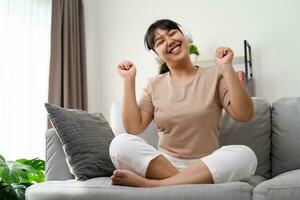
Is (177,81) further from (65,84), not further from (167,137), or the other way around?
(65,84)

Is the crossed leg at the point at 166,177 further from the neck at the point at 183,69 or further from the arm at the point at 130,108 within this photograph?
the neck at the point at 183,69

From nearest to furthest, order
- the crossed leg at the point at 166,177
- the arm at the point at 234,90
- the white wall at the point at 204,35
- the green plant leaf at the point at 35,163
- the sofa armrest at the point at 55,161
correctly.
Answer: the crossed leg at the point at 166,177 < the arm at the point at 234,90 < the sofa armrest at the point at 55,161 < the green plant leaf at the point at 35,163 < the white wall at the point at 204,35

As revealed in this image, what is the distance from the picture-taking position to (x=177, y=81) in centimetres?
161

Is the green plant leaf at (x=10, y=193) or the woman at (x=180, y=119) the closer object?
the woman at (x=180, y=119)

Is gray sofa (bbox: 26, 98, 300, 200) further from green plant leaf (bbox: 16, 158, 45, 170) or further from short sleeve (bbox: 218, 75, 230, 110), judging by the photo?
green plant leaf (bbox: 16, 158, 45, 170)

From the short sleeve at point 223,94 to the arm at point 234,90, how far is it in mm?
49

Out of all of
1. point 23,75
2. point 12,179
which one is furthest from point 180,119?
point 23,75

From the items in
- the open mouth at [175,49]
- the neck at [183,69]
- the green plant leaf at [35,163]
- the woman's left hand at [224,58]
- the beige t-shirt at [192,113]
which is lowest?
the green plant leaf at [35,163]

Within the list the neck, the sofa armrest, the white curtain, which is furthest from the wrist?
the white curtain

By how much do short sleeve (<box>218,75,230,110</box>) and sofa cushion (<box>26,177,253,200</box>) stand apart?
1.65 ft

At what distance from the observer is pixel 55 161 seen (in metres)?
1.55

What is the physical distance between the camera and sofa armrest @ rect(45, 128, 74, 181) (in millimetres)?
1529

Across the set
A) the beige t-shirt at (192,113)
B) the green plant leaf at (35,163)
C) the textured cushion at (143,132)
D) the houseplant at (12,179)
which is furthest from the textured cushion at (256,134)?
the green plant leaf at (35,163)

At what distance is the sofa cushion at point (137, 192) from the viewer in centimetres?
97
